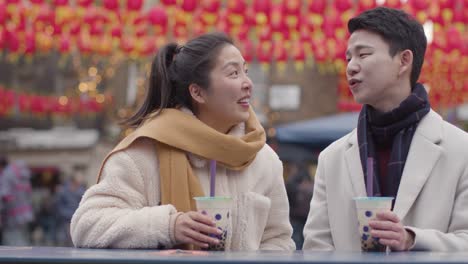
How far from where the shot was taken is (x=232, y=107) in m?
4.51

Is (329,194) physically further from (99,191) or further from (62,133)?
(62,133)

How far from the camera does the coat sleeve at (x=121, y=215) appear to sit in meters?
4.16

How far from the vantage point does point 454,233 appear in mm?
4098

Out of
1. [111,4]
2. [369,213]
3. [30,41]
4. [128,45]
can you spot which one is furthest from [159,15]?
[369,213]

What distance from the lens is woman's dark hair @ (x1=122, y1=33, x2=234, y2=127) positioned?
4578mm

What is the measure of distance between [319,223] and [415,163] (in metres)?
0.49

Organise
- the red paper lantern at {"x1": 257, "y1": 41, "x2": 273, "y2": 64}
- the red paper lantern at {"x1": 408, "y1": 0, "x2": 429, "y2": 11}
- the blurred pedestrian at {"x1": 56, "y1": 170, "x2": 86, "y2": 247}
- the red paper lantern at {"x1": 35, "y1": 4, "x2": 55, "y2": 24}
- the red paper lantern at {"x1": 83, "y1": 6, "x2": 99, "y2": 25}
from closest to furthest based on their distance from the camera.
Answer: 1. the red paper lantern at {"x1": 408, "y1": 0, "x2": 429, "y2": 11}
2. the red paper lantern at {"x1": 35, "y1": 4, "x2": 55, "y2": 24}
3. the red paper lantern at {"x1": 83, "y1": 6, "x2": 99, "y2": 25}
4. the red paper lantern at {"x1": 257, "y1": 41, "x2": 273, "y2": 64}
5. the blurred pedestrian at {"x1": 56, "y1": 170, "x2": 86, "y2": 247}

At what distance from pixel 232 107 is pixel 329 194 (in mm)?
536

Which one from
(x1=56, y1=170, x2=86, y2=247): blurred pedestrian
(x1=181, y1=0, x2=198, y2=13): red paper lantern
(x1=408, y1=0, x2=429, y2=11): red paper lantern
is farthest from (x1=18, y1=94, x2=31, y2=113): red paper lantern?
(x1=408, y1=0, x2=429, y2=11): red paper lantern

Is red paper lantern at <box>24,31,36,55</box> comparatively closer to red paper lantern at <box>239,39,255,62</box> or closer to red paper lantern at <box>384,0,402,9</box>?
red paper lantern at <box>239,39,255,62</box>

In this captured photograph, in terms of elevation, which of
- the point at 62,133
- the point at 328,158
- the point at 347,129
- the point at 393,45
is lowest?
the point at 62,133

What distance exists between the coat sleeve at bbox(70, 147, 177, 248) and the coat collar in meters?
0.77

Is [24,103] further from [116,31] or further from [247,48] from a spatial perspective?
[116,31]

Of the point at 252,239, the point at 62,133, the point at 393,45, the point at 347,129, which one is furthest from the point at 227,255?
the point at 62,133
